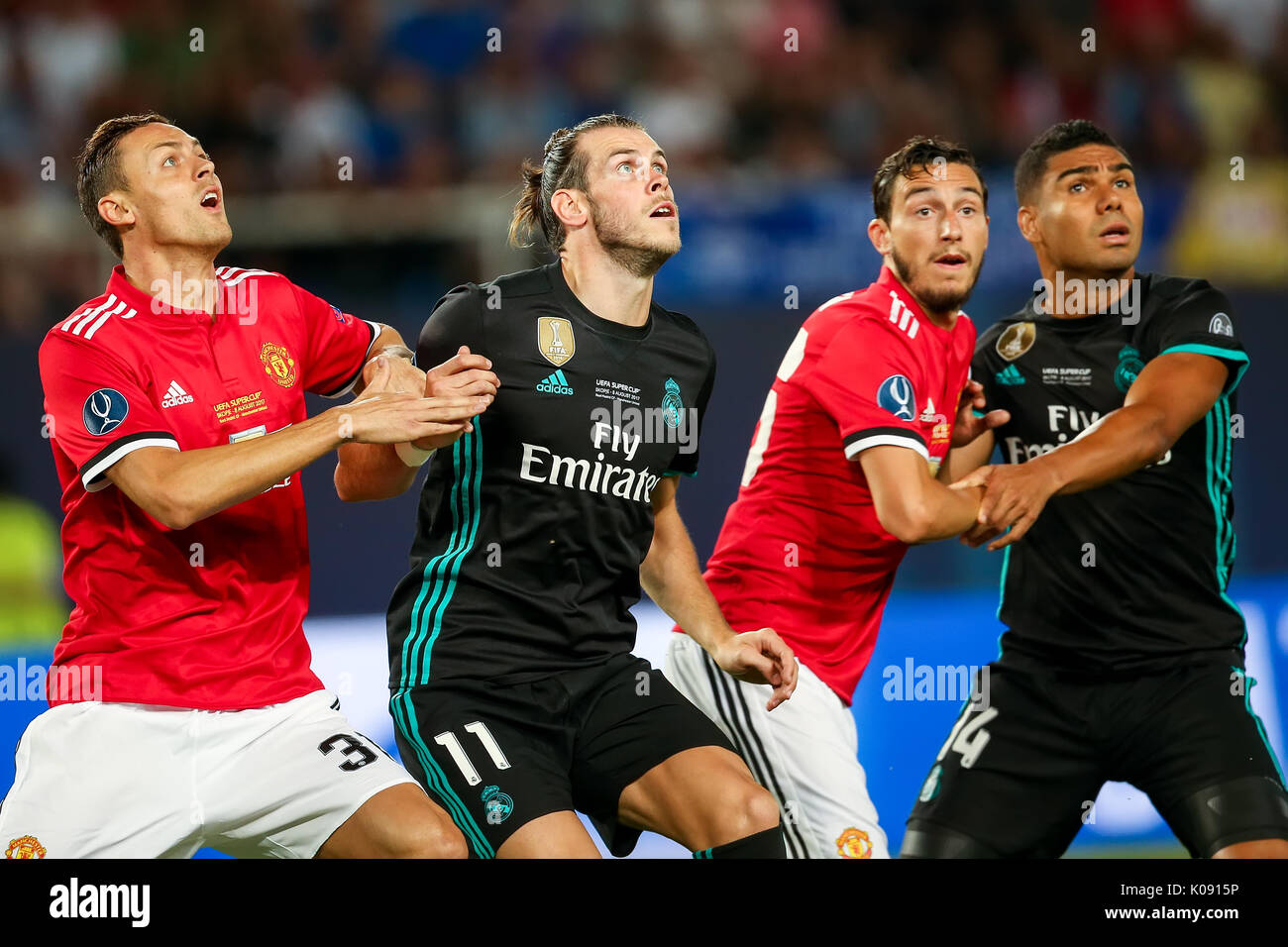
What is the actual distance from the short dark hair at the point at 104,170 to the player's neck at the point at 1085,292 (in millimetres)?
2988

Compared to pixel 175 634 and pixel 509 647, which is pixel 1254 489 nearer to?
pixel 509 647

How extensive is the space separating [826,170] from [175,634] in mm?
6214

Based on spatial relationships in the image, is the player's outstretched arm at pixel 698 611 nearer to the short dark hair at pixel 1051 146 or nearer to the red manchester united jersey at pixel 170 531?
the red manchester united jersey at pixel 170 531

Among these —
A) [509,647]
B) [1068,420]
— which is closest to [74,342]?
[509,647]

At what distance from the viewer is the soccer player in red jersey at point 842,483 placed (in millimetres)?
4902

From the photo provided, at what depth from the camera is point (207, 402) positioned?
4594 millimetres

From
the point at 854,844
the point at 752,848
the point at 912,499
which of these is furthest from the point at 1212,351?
the point at 752,848

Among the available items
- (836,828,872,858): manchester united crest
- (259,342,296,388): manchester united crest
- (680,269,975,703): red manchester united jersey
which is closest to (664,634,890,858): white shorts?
(836,828,872,858): manchester united crest

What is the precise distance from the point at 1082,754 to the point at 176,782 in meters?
2.75

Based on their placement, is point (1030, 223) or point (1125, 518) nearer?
point (1125, 518)

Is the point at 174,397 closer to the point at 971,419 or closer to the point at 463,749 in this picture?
the point at 463,749

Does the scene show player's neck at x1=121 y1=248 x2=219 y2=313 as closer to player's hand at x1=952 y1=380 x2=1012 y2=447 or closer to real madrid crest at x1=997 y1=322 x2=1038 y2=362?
player's hand at x1=952 y1=380 x2=1012 y2=447

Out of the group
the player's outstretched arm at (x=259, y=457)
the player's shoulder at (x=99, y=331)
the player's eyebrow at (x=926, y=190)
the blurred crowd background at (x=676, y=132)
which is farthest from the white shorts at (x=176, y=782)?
the blurred crowd background at (x=676, y=132)

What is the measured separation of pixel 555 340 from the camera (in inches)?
186
